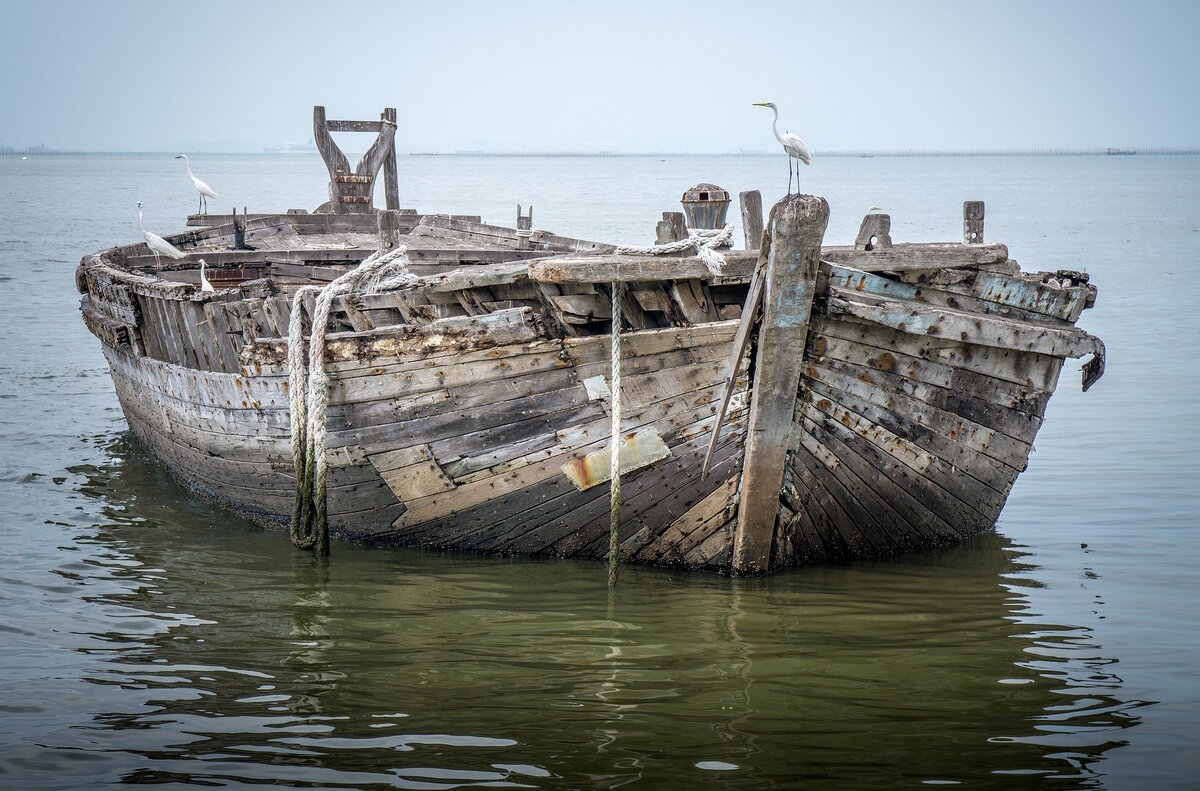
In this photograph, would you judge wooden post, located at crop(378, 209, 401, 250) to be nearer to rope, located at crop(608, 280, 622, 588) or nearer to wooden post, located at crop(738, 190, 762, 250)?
rope, located at crop(608, 280, 622, 588)

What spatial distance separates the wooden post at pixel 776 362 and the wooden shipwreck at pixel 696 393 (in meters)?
0.01

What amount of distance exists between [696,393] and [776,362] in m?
0.56

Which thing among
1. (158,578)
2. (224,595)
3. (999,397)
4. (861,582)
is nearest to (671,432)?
(861,582)

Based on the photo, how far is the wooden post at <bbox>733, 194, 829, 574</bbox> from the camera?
5.91 m

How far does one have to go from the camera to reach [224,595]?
23.0ft

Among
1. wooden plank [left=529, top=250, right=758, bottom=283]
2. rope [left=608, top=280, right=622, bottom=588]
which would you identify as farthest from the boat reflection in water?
wooden plank [left=529, top=250, right=758, bottom=283]

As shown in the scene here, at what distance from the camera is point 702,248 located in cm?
655

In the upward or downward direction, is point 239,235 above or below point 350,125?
below

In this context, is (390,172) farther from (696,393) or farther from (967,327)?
(967,327)

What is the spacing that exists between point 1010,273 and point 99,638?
5.85 meters

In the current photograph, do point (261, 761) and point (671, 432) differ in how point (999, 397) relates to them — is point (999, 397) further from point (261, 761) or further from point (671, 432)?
point (261, 761)

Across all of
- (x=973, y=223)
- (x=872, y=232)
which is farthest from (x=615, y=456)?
(x=973, y=223)

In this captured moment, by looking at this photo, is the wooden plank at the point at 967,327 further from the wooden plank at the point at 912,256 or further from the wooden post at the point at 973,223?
the wooden post at the point at 973,223

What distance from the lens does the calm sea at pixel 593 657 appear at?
4.70m
